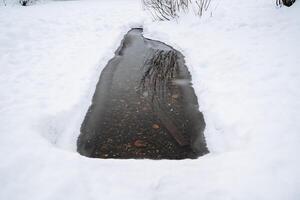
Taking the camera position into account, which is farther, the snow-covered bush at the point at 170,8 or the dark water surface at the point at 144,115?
the snow-covered bush at the point at 170,8

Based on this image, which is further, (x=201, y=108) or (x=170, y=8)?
(x=170, y=8)

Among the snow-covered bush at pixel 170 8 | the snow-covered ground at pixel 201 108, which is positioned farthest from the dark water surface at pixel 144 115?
the snow-covered bush at pixel 170 8

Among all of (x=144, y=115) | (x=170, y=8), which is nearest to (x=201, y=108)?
(x=144, y=115)

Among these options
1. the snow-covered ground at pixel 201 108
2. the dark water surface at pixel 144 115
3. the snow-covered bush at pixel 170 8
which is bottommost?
the dark water surface at pixel 144 115

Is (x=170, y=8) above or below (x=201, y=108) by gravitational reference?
above

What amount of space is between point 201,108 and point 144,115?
952 mm

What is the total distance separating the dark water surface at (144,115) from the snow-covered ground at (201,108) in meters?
0.19

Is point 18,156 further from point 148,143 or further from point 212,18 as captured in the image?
point 212,18

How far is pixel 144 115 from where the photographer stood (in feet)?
15.3

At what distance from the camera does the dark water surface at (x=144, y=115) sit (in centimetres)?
393

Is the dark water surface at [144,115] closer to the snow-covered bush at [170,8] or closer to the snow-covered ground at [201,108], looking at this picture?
the snow-covered ground at [201,108]

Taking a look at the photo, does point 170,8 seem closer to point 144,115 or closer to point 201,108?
point 201,108

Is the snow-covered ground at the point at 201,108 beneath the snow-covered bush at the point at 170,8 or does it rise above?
beneath

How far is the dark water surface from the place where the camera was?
3.93 metres
